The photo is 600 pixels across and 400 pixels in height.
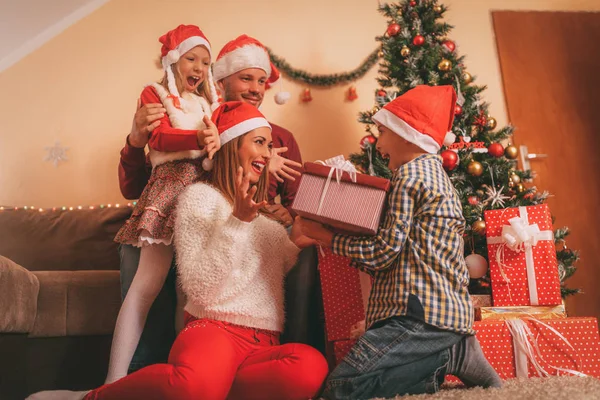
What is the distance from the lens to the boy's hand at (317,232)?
5.12ft

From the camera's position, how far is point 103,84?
2955mm

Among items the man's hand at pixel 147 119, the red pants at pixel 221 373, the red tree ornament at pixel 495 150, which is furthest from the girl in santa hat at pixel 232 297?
the red tree ornament at pixel 495 150

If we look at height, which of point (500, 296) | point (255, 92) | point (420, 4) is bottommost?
point (500, 296)

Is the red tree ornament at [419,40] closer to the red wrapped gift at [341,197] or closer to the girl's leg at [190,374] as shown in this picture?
the red wrapped gift at [341,197]

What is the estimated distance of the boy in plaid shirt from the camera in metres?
1.42

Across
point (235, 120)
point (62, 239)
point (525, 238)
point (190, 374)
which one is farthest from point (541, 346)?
point (62, 239)

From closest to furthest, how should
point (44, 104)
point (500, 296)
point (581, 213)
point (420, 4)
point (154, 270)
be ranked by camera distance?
point (154, 270)
point (500, 296)
point (420, 4)
point (44, 104)
point (581, 213)

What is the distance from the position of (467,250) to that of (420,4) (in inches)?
47.0

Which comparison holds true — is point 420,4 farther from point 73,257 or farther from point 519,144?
point 73,257

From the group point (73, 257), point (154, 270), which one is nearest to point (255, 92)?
point (154, 270)

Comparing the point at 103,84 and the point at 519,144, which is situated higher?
the point at 103,84

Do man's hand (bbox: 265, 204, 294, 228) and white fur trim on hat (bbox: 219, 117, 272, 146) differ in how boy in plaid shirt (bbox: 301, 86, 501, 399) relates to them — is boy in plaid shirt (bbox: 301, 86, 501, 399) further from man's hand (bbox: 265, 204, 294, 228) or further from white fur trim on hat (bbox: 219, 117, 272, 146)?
white fur trim on hat (bbox: 219, 117, 272, 146)

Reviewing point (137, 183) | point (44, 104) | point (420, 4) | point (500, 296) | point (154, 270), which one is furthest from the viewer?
point (44, 104)

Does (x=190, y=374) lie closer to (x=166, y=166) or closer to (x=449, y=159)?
(x=166, y=166)
